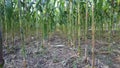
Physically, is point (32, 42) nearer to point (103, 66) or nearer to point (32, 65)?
point (32, 65)

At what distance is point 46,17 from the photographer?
20.4ft

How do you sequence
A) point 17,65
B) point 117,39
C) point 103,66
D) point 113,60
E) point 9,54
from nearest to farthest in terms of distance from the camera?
point 103,66
point 17,65
point 113,60
point 9,54
point 117,39

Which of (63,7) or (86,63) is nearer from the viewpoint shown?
(86,63)

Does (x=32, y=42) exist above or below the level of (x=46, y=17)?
below

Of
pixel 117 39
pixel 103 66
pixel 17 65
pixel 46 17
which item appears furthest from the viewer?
pixel 117 39

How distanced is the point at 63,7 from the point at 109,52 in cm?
177

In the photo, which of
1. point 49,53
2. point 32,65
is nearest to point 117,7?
point 49,53

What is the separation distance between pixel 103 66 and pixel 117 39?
350 centimetres

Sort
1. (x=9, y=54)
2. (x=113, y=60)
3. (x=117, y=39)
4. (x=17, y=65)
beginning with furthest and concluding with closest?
1. (x=117, y=39)
2. (x=9, y=54)
3. (x=113, y=60)
4. (x=17, y=65)

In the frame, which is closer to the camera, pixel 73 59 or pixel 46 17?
pixel 73 59

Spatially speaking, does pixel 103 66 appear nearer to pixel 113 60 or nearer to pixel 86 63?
pixel 86 63

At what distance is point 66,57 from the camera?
482 cm

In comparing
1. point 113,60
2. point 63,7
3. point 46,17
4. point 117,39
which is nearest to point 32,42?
point 46,17

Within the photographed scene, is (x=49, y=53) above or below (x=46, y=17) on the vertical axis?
below
